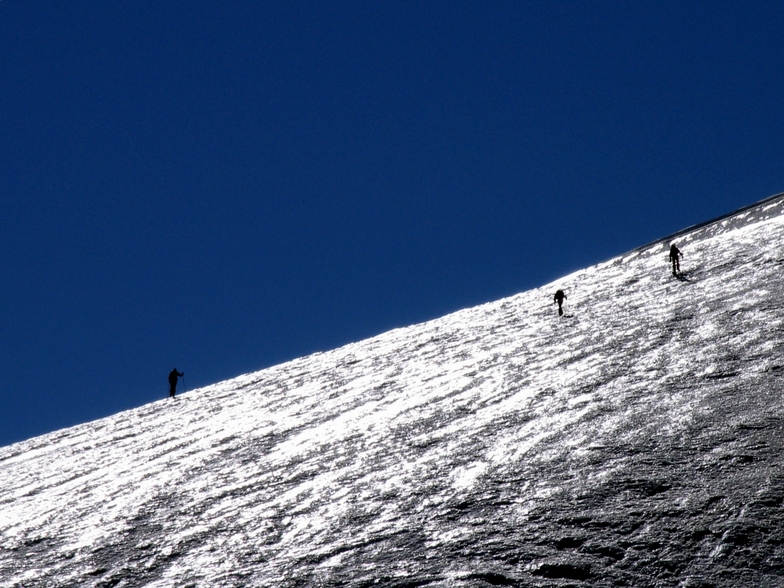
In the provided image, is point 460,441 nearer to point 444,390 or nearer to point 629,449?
point 629,449

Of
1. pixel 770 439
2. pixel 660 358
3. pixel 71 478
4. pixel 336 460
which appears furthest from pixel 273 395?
pixel 770 439

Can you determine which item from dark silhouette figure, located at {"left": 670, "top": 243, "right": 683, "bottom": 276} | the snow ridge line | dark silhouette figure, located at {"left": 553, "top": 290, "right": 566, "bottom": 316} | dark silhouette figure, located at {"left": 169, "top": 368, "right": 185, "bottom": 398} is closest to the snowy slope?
dark silhouette figure, located at {"left": 553, "top": 290, "right": 566, "bottom": 316}

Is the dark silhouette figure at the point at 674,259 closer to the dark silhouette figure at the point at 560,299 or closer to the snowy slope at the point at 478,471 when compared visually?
the snowy slope at the point at 478,471

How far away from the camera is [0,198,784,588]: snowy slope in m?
8.64

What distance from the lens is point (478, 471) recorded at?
11.3 metres

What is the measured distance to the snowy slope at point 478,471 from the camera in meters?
8.64

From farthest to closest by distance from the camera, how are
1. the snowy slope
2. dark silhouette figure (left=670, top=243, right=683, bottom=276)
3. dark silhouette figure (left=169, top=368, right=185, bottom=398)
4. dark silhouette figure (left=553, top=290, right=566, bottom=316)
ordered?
dark silhouette figure (left=169, top=368, right=185, bottom=398) → dark silhouette figure (left=670, top=243, right=683, bottom=276) → dark silhouette figure (left=553, top=290, right=566, bottom=316) → the snowy slope

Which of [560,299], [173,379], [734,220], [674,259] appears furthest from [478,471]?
[734,220]

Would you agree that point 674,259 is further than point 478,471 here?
Yes

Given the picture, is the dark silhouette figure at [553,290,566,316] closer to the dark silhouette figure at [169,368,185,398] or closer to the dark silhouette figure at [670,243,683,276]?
the dark silhouette figure at [670,243,683,276]

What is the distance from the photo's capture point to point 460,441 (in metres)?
13.0

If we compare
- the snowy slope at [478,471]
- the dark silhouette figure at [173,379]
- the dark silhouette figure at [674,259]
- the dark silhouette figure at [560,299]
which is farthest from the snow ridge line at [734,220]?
the dark silhouette figure at [173,379]

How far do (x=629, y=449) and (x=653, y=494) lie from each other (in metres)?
1.49

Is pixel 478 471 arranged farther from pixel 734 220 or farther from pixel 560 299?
pixel 734 220
